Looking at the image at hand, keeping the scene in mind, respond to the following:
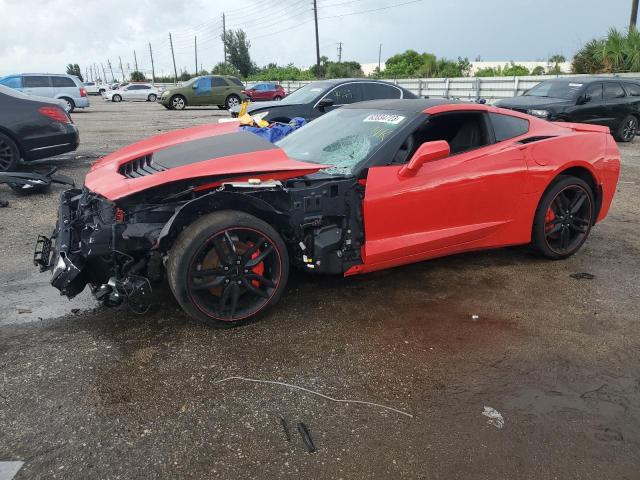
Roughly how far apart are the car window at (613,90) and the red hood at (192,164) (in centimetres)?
1150

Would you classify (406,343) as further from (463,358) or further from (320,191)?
(320,191)

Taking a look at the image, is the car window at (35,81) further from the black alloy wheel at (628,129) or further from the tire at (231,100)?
the black alloy wheel at (628,129)

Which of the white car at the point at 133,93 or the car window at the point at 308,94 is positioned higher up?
the white car at the point at 133,93

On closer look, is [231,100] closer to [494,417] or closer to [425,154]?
[425,154]

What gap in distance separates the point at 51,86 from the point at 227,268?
22.0m

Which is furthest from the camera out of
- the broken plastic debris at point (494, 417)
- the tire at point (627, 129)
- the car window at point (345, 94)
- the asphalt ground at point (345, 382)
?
the tire at point (627, 129)

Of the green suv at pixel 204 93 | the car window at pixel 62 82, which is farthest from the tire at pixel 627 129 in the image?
the car window at pixel 62 82

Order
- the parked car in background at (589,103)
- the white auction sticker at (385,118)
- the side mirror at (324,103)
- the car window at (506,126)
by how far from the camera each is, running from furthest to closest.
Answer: the parked car in background at (589,103)
the side mirror at (324,103)
the car window at (506,126)
the white auction sticker at (385,118)

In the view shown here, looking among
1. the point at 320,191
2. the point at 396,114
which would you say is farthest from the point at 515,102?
the point at 320,191

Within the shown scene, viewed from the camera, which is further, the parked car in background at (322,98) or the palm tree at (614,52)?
the palm tree at (614,52)

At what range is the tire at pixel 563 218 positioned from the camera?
14.1ft

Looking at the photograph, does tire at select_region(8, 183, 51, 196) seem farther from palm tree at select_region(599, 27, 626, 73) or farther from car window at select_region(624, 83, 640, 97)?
palm tree at select_region(599, 27, 626, 73)

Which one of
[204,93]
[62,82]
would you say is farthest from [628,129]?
[62,82]

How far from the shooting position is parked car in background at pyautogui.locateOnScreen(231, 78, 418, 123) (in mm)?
9656
